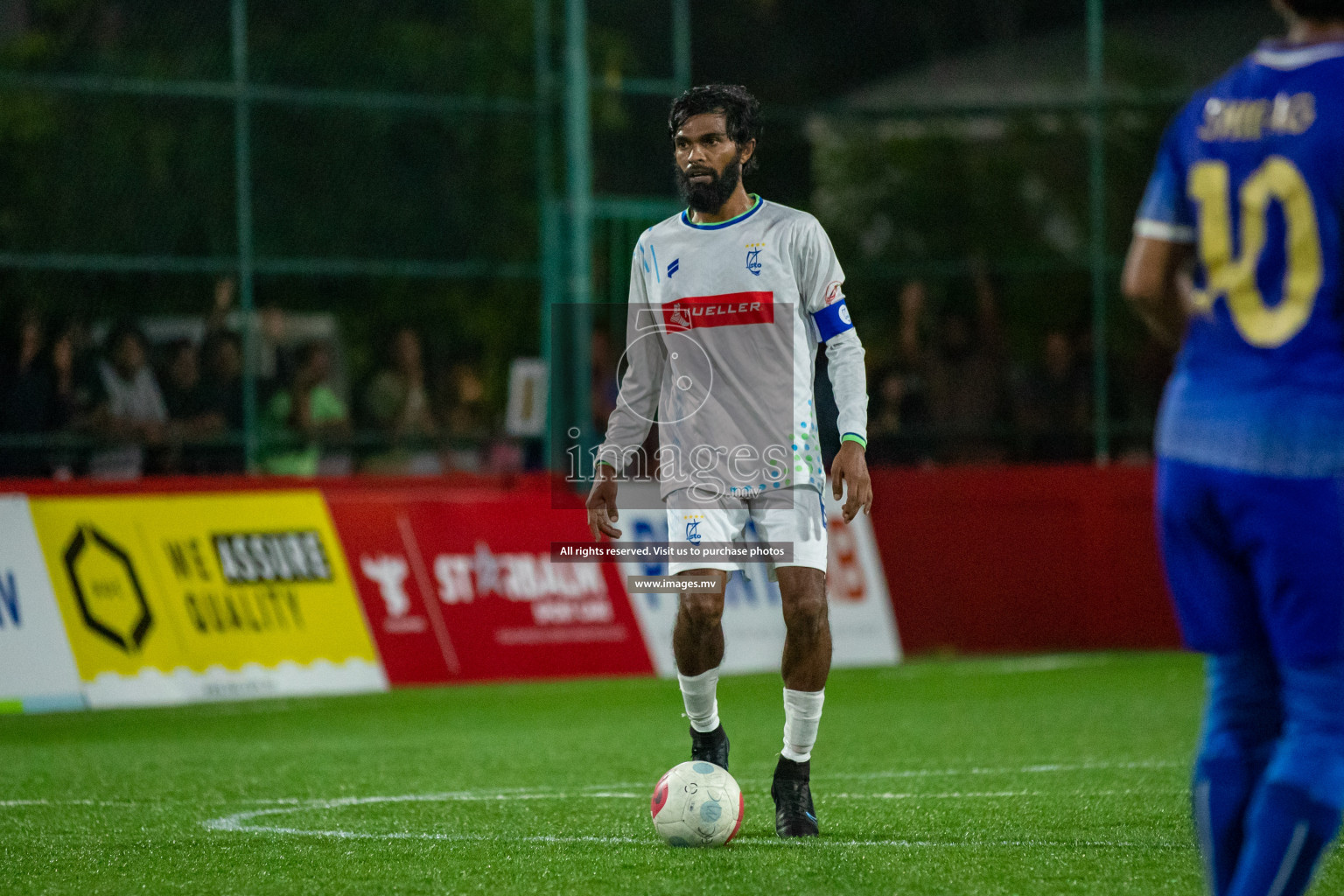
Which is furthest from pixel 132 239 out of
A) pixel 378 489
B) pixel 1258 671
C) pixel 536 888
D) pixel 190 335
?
pixel 1258 671

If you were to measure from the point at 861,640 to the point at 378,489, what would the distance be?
3.58 metres

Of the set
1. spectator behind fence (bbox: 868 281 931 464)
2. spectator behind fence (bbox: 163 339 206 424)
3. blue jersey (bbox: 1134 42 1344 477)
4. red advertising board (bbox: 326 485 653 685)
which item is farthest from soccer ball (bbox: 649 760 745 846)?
spectator behind fence (bbox: 868 281 931 464)

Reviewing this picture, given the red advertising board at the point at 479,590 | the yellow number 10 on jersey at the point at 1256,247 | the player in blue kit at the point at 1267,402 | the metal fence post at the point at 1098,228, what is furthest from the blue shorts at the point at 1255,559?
the metal fence post at the point at 1098,228

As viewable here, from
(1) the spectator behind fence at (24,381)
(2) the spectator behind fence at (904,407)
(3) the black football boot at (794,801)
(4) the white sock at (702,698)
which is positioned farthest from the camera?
(2) the spectator behind fence at (904,407)

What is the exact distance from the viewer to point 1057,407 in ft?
51.8

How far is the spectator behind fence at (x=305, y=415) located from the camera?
1379 cm

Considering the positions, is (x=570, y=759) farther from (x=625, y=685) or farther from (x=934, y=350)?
(x=934, y=350)

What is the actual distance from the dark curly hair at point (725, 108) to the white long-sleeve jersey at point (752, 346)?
248 mm

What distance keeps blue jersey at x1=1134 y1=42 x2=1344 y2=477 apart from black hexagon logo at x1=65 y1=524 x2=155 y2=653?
8690mm

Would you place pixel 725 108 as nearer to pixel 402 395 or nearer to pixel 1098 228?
pixel 402 395

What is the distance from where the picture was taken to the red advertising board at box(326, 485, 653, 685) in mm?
12344

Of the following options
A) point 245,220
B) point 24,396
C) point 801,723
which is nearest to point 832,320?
point 801,723

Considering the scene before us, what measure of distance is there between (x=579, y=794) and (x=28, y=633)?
192 inches

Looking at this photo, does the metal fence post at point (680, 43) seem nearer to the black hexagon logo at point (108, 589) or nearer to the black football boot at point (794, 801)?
the black hexagon logo at point (108, 589)
